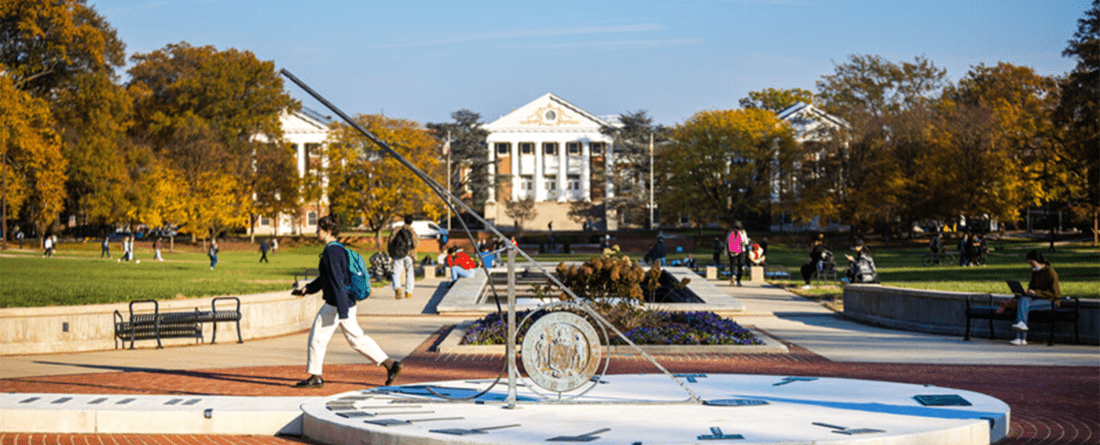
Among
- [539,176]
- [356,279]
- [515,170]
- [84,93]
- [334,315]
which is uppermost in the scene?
[84,93]

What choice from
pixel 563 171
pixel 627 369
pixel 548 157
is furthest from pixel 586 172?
pixel 627 369

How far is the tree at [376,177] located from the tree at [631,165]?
2303 centimetres

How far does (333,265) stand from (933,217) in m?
60.3

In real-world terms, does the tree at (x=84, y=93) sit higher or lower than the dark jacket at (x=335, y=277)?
higher

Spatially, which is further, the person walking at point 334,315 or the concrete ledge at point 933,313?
the concrete ledge at point 933,313

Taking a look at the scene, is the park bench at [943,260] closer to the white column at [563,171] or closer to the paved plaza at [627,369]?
the paved plaza at [627,369]

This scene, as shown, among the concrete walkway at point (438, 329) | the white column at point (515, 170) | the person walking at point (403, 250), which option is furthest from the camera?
the white column at point (515, 170)

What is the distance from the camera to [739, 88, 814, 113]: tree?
103 metres

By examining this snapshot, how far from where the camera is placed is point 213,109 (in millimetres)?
74750

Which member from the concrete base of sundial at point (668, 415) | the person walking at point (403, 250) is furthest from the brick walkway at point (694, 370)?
the person walking at point (403, 250)

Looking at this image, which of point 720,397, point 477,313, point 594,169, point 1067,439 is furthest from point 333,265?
point 594,169

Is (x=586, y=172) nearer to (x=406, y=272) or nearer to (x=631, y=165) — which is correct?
(x=631, y=165)

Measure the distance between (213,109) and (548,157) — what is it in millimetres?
38910

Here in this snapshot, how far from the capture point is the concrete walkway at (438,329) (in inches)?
504
